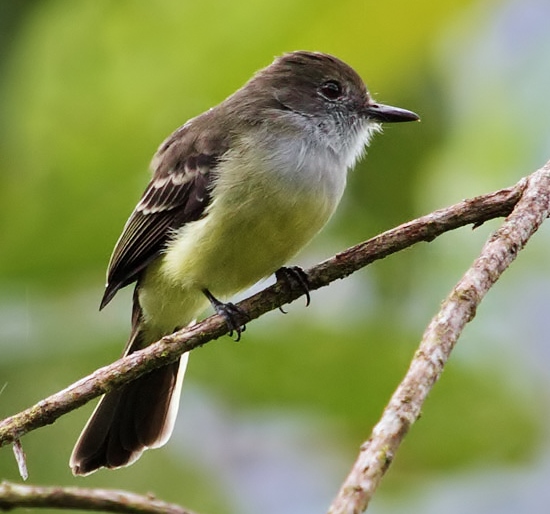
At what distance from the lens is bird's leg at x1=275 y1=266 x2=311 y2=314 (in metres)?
3.42

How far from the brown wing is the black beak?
0.63m

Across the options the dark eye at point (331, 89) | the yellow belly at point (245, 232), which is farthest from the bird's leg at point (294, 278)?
the dark eye at point (331, 89)

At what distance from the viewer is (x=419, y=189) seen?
407 centimetres

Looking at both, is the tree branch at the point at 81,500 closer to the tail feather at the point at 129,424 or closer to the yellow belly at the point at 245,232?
the tail feather at the point at 129,424

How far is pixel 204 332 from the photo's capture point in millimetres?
2826

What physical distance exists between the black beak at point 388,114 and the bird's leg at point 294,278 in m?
0.74

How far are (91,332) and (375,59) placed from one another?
4.82 ft

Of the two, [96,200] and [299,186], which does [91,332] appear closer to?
[96,200]

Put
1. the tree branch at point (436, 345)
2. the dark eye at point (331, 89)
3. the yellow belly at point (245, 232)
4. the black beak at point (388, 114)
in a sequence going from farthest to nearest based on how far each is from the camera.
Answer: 1. the dark eye at point (331, 89)
2. the black beak at point (388, 114)
3. the yellow belly at point (245, 232)
4. the tree branch at point (436, 345)

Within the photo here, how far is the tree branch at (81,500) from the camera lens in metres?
1.68

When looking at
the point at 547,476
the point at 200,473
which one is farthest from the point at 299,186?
the point at 547,476

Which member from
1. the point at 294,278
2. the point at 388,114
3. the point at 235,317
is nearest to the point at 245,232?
the point at 294,278

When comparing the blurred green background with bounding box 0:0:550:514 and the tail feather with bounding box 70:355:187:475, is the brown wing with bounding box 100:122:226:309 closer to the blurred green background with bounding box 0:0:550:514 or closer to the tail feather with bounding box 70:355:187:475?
the blurred green background with bounding box 0:0:550:514

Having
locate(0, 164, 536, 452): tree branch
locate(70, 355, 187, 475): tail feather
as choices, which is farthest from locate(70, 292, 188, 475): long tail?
locate(0, 164, 536, 452): tree branch
